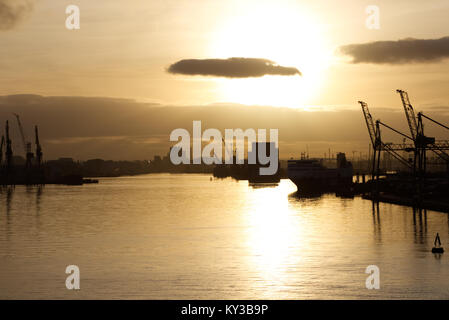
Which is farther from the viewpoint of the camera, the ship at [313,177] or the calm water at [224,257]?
the ship at [313,177]

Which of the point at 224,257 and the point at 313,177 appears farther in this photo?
the point at 313,177

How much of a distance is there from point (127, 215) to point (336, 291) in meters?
58.3

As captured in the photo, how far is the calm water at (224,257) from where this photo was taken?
35.0m

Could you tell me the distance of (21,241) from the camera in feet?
187

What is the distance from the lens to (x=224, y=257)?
154 feet

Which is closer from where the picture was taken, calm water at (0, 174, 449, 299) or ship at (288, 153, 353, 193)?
calm water at (0, 174, 449, 299)

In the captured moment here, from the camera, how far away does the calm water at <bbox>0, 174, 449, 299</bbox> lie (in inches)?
1377

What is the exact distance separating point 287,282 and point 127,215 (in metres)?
55.0
